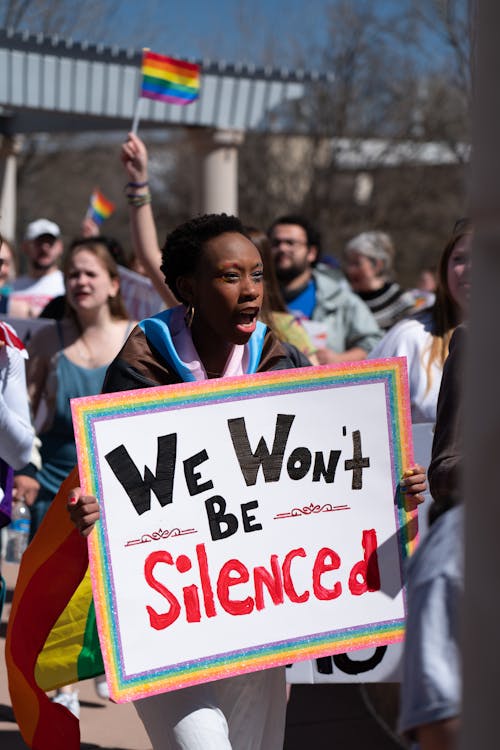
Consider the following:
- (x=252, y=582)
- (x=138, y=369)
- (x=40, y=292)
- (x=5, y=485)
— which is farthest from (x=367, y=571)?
(x=40, y=292)

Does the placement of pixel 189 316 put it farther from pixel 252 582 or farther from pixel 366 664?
pixel 366 664

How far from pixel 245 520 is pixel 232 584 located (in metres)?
0.17

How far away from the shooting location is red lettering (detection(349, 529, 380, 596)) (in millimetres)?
3299

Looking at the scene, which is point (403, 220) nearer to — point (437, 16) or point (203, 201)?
point (437, 16)

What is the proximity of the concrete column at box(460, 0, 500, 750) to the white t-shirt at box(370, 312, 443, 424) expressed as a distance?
3.32m

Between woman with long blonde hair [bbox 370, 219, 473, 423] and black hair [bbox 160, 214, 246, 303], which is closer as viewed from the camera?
black hair [bbox 160, 214, 246, 303]

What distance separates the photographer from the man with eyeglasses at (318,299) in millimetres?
7137

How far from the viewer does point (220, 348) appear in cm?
340

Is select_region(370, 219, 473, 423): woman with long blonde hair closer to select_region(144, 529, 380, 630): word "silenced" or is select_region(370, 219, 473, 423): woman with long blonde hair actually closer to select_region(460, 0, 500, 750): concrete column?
→ select_region(144, 529, 380, 630): word "silenced"

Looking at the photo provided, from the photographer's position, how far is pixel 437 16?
1775cm

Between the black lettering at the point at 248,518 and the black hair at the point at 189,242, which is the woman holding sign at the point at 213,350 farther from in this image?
the black lettering at the point at 248,518

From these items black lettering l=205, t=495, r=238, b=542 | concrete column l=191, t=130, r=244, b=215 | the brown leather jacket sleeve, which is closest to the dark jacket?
black lettering l=205, t=495, r=238, b=542

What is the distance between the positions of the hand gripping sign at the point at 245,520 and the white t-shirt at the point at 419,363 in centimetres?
128

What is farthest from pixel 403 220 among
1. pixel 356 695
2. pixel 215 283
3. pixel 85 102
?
pixel 215 283
